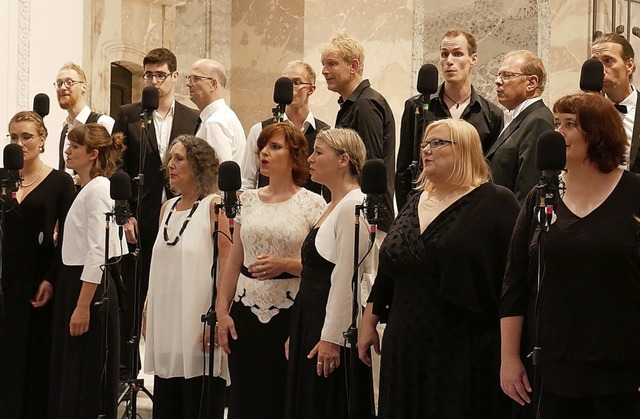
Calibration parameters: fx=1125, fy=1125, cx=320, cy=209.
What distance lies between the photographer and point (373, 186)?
444cm

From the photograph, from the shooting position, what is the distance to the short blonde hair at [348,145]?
492cm

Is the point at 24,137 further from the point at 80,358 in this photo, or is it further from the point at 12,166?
the point at 80,358

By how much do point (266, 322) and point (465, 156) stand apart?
1.31 metres

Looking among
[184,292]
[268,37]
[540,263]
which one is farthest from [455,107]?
[268,37]

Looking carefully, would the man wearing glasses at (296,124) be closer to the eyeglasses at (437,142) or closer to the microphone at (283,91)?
the microphone at (283,91)

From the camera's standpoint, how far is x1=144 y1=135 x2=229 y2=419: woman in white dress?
17.0ft

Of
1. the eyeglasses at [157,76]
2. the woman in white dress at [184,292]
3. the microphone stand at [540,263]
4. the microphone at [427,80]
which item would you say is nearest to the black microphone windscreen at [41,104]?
the eyeglasses at [157,76]

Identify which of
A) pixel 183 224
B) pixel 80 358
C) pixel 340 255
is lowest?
pixel 80 358

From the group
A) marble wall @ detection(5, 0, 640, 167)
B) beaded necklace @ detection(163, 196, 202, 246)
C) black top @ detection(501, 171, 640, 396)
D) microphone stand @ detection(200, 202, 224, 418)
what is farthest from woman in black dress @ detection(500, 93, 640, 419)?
marble wall @ detection(5, 0, 640, 167)

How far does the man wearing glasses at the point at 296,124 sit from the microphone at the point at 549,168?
239 centimetres

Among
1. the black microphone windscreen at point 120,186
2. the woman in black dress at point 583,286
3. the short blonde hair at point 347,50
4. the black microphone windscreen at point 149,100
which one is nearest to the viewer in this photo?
the woman in black dress at point 583,286

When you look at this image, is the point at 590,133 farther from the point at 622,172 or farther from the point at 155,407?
the point at 155,407

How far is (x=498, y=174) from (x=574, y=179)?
51.8 inches

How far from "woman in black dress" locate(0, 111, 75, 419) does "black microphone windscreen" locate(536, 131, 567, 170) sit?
316cm
